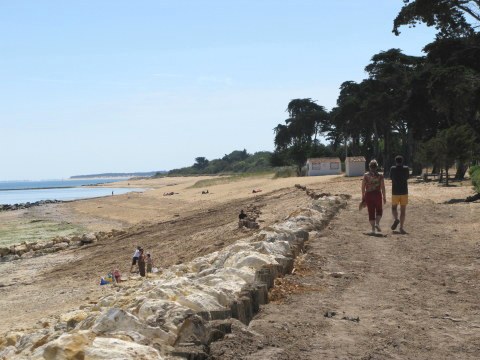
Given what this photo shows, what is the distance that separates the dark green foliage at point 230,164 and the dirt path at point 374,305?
125m

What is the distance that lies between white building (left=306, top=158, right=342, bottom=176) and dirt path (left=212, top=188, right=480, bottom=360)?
162ft

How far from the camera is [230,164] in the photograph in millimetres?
168500

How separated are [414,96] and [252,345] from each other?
34.0 metres

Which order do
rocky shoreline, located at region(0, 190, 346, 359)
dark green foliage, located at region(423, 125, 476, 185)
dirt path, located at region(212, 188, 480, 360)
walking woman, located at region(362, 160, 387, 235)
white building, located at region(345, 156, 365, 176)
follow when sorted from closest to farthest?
rocky shoreline, located at region(0, 190, 346, 359) < dirt path, located at region(212, 188, 480, 360) < walking woman, located at region(362, 160, 387, 235) < dark green foliage, located at region(423, 125, 476, 185) < white building, located at region(345, 156, 365, 176)

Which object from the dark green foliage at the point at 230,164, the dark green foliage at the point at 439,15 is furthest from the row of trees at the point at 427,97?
the dark green foliage at the point at 230,164

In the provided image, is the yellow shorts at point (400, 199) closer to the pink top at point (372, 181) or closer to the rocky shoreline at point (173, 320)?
the pink top at point (372, 181)

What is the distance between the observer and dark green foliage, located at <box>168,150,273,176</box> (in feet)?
477

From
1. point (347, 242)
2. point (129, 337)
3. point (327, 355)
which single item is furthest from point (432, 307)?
point (347, 242)

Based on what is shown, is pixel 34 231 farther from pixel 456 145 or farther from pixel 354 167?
pixel 456 145

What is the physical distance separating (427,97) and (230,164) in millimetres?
133537

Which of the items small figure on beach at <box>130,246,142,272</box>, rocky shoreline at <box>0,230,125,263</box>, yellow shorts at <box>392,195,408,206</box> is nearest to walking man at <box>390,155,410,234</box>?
yellow shorts at <box>392,195,408,206</box>

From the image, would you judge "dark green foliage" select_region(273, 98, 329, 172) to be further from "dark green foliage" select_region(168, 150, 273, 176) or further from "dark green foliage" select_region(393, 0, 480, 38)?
"dark green foliage" select_region(393, 0, 480, 38)

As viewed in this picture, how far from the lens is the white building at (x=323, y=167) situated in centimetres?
6131

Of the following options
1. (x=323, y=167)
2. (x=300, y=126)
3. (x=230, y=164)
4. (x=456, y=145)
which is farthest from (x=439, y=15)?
(x=230, y=164)
